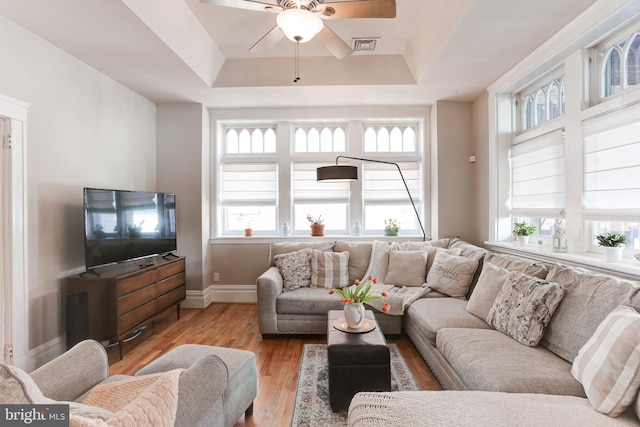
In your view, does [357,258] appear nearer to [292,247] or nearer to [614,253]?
[292,247]

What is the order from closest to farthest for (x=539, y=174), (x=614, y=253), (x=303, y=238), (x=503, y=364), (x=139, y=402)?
(x=139, y=402), (x=503, y=364), (x=614, y=253), (x=539, y=174), (x=303, y=238)

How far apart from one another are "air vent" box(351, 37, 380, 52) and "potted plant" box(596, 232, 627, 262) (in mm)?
2707

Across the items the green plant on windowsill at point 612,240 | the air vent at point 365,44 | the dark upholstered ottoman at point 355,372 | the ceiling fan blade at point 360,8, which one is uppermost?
the air vent at point 365,44

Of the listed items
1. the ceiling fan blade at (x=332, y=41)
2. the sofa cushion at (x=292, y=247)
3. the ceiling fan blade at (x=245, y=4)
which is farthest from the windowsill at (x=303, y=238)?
the ceiling fan blade at (x=245, y=4)

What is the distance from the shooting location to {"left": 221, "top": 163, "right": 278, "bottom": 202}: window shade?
15.1 ft

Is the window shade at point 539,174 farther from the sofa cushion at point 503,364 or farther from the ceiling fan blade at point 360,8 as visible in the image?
the ceiling fan blade at point 360,8

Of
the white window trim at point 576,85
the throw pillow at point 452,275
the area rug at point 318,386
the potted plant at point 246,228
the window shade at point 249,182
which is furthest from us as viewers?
the window shade at point 249,182

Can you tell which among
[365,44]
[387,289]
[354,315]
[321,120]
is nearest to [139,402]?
[354,315]

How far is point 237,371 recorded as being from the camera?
1735 mm

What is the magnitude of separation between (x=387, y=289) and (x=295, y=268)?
1.04 m

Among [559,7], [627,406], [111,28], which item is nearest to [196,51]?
[111,28]

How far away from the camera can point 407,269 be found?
11.4ft

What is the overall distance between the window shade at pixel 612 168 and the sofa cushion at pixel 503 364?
128cm

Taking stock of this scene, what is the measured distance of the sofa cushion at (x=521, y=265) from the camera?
226cm
